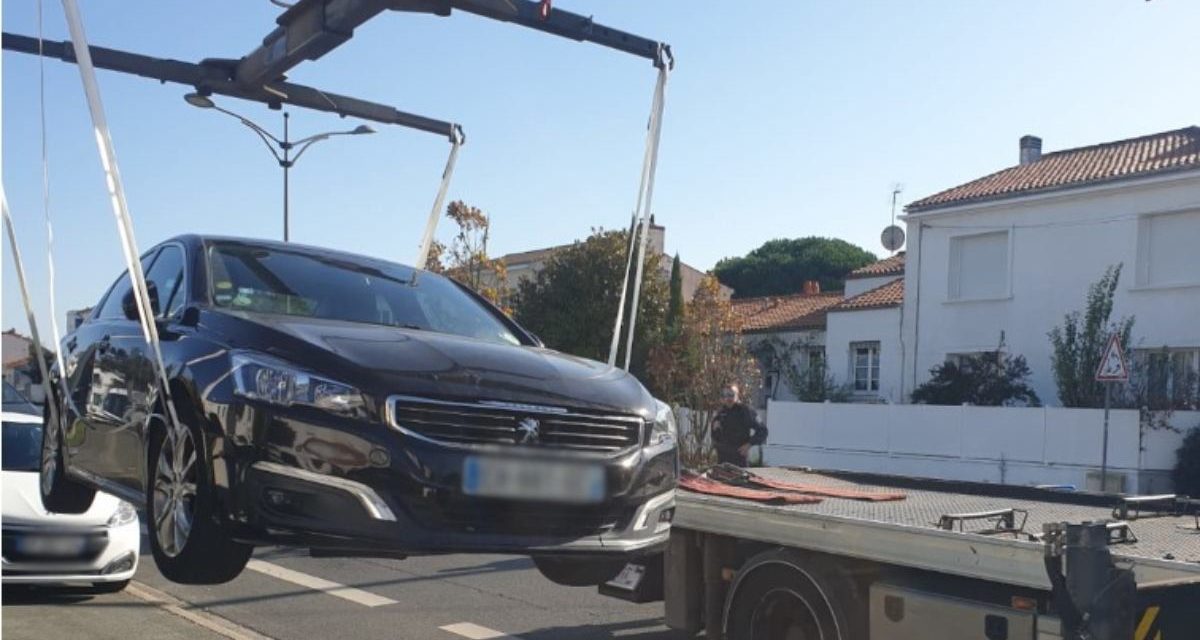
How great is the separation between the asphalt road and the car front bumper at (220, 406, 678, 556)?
16.2ft

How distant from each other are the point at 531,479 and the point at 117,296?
269 centimetres

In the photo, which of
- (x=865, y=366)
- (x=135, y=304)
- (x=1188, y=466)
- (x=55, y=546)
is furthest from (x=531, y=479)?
(x=865, y=366)

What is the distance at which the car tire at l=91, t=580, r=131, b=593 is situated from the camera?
9578 mm

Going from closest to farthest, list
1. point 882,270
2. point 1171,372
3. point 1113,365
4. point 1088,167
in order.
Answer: point 1113,365
point 1171,372
point 1088,167
point 882,270

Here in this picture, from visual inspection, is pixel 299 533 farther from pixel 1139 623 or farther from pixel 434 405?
pixel 1139 623

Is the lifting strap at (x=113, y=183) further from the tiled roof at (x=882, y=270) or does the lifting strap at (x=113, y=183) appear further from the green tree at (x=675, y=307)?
the tiled roof at (x=882, y=270)

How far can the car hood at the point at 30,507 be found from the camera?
29.0 ft

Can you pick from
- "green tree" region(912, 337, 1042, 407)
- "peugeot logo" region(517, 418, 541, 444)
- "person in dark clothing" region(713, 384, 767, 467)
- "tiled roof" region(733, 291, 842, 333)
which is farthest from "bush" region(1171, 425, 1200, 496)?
"peugeot logo" region(517, 418, 541, 444)

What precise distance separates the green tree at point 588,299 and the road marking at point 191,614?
2136 cm

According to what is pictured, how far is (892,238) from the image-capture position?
37.6 meters

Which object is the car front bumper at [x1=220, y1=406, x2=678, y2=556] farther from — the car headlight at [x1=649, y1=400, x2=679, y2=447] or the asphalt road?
the asphalt road

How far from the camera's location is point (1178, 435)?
20.5m

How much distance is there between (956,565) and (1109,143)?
25.4 meters

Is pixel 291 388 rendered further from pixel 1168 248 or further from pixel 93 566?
pixel 1168 248
